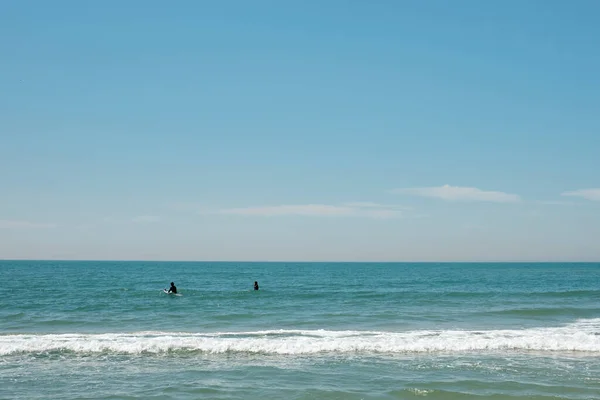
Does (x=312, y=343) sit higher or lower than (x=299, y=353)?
higher

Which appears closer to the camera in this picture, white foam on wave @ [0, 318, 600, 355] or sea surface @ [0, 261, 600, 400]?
sea surface @ [0, 261, 600, 400]

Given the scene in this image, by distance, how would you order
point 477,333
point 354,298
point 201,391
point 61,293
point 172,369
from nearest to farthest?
point 201,391 < point 172,369 < point 477,333 < point 354,298 < point 61,293

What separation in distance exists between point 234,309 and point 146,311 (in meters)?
5.89

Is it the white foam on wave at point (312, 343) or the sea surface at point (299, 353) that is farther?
the white foam on wave at point (312, 343)

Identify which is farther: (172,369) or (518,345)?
(518,345)

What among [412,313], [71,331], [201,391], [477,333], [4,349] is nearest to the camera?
[201,391]

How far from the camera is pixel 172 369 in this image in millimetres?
17188

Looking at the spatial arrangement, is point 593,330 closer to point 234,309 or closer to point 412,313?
point 412,313

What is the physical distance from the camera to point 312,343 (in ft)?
69.2

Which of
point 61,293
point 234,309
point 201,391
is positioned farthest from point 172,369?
point 61,293

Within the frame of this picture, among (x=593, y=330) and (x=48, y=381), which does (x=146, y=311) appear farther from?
(x=593, y=330)

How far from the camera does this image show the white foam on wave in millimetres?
20297

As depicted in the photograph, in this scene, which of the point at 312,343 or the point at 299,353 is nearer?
the point at 299,353

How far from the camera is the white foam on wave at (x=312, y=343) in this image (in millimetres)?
20297
